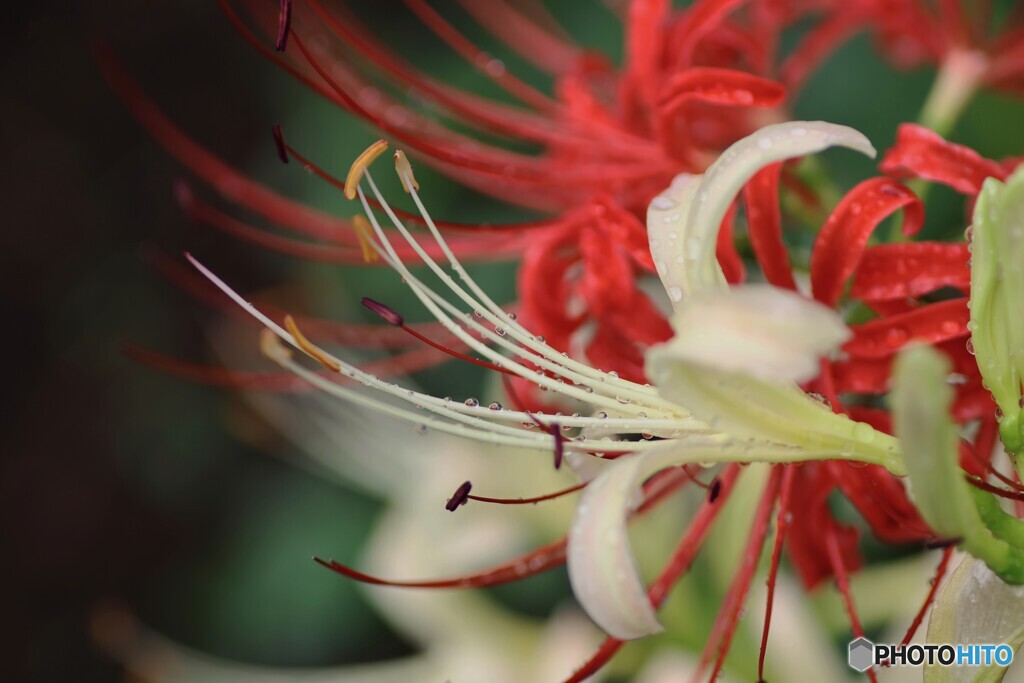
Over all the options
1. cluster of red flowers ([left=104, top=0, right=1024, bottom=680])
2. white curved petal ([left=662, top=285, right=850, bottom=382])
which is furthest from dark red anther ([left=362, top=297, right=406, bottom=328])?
white curved petal ([left=662, top=285, right=850, bottom=382])

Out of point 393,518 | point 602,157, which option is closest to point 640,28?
point 602,157

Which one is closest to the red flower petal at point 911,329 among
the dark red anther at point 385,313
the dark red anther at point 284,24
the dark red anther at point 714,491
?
the dark red anther at point 714,491

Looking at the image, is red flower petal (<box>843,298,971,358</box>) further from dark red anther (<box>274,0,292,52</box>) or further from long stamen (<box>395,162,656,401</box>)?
dark red anther (<box>274,0,292,52</box>)

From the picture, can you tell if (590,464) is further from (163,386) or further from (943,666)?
(163,386)

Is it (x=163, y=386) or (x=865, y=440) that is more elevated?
(x=163, y=386)

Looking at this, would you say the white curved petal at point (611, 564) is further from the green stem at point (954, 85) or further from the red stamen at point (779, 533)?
the green stem at point (954, 85)

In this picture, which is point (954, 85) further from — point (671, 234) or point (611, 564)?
point (611, 564)
